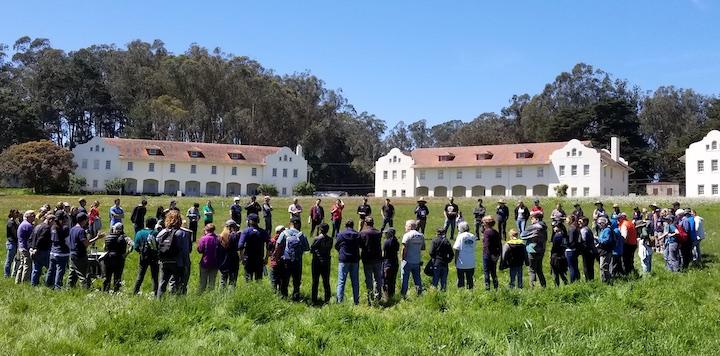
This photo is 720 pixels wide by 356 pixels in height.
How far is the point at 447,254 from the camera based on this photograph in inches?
471

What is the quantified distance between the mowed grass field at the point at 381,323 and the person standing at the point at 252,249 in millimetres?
1925

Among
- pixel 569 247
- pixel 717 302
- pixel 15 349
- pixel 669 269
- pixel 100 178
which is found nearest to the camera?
pixel 15 349

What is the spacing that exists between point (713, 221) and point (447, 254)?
72.0 ft

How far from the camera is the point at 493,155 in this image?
69.9 m

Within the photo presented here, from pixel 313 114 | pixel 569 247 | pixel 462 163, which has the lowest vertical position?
pixel 569 247

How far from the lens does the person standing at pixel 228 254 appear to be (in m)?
11.4

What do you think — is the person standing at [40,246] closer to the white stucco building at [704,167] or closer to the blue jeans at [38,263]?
the blue jeans at [38,263]

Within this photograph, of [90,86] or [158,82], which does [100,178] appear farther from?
[90,86]

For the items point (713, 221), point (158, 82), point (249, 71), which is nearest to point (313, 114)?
point (249, 71)

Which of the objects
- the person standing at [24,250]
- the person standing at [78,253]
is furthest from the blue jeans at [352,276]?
the person standing at [24,250]

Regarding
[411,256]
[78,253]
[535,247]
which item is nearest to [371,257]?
[411,256]

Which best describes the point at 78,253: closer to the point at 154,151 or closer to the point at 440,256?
the point at 440,256

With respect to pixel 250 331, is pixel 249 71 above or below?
above

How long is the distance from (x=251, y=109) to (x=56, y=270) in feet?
243
